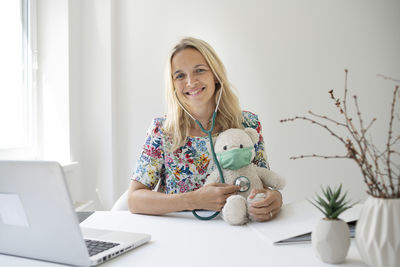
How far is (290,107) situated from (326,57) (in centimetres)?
39

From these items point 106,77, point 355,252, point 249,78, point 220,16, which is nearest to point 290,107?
point 249,78

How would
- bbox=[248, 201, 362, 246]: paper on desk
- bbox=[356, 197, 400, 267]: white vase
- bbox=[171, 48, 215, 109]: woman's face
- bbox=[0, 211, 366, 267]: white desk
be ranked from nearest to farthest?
bbox=[356, 197, 400, 267]: white vase
bbox=[0, 211, 366, 267]: white desk
bbox=[248, 201, 362, 246]: paper on desk
bbox=[171, 48, 215, 109]: woman's face

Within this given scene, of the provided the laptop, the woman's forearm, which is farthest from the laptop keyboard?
the woman's forearm

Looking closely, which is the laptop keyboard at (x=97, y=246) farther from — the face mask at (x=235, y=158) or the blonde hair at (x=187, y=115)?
the blonde hair at (x=187, y=115)

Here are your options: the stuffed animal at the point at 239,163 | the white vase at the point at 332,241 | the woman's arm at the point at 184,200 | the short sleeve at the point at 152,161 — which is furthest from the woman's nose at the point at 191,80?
the white vase at the point at 332,241

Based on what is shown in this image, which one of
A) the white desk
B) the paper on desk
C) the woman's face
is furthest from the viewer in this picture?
the woman's face

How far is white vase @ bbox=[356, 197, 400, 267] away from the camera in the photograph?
2.02 ft

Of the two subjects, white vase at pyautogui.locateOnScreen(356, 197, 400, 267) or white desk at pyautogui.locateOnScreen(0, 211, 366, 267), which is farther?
white desk at pyautogui.locateOnScreen(0, 211, 366, 267)

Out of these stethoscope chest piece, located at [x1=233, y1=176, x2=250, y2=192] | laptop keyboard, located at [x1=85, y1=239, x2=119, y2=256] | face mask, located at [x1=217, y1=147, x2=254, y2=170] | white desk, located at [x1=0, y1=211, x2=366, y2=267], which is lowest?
white desk, located at [x1=0, y1=211, x2=366, y2=267]

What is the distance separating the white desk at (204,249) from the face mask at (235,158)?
188 millimetres

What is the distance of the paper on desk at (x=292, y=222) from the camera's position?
2.91 feet

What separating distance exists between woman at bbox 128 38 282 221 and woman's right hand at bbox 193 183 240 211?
231 mm

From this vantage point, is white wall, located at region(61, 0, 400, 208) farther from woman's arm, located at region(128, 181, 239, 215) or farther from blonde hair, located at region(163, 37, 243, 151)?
woman's arm, located at region(128, 181, 239, 215)

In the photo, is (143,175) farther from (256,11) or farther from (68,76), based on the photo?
(256,11)
